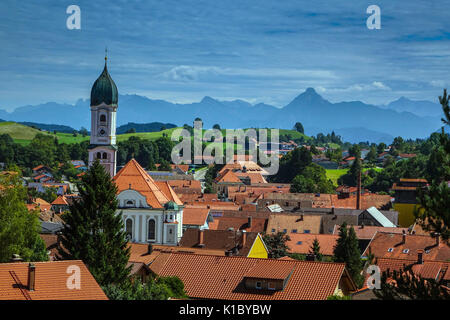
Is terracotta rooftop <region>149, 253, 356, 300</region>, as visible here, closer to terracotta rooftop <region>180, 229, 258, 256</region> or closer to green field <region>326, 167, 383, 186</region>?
terracotta rooftop <region>180, 229, 258, 256</region>

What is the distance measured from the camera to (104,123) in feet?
268

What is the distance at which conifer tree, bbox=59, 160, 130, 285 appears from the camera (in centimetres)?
3166

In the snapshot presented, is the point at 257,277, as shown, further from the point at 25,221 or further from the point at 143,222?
the point at 143,222

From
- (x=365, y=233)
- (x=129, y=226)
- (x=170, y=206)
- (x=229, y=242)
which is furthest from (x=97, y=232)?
(x=365, y=233)

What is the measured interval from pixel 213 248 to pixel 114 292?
28433 mm

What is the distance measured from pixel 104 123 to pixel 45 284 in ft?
195

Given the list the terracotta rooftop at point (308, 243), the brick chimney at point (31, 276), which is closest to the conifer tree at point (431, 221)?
the brick chimney at point (31, 276)

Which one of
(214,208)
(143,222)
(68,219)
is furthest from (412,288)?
(214,208)

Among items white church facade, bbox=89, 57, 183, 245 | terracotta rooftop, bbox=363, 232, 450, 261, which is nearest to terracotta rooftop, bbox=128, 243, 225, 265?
white church facade, bbox=89, 57, 183, 245

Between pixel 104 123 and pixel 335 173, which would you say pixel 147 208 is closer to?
pixel 104 123

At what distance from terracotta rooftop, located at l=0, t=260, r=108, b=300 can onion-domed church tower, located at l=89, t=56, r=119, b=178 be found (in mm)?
55933

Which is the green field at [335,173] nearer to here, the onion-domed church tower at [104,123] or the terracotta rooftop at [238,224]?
the onion-domed church tower at [104,123]

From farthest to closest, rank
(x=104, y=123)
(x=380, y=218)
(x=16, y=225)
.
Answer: (x=104, y=123) < (x=380, y=218) < (x=16, y=225)
